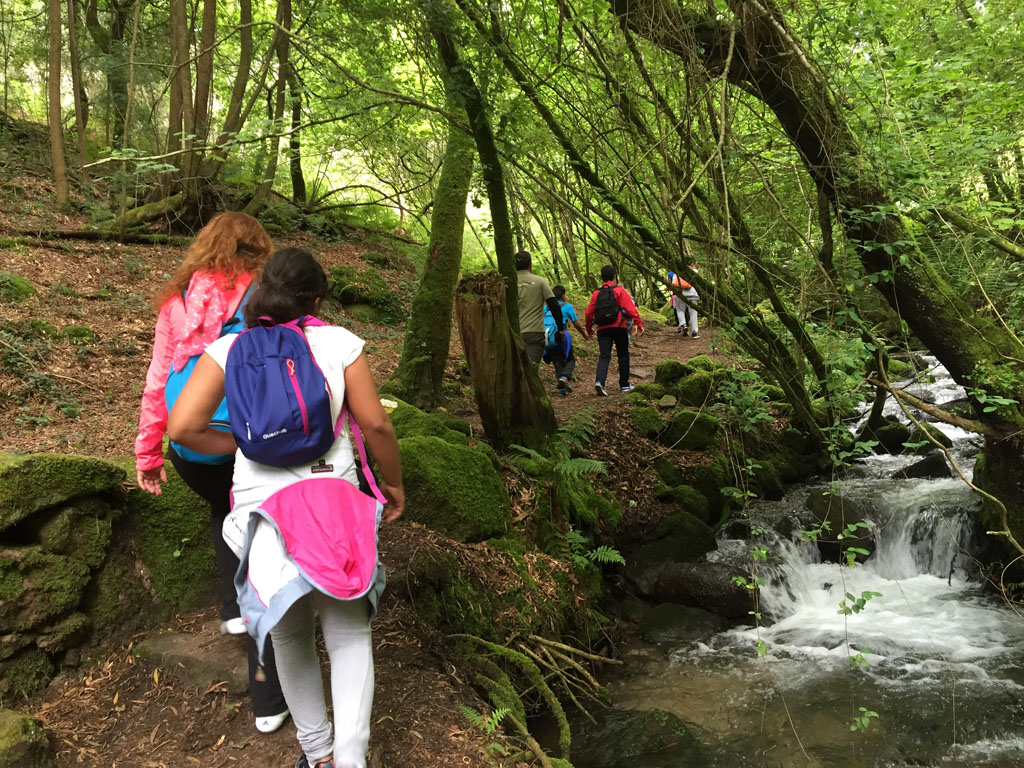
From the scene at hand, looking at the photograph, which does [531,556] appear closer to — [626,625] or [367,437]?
[626,625]

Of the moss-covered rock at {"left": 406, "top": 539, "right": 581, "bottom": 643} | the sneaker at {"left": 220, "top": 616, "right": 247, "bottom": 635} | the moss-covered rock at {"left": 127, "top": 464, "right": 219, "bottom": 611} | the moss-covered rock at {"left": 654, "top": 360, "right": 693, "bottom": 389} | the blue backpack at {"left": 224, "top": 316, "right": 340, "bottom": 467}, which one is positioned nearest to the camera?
the blue backpack at {"left": 224, "top": 316, "right": 340, "bottom": 467}

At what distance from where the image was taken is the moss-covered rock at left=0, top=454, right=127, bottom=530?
10.8ft

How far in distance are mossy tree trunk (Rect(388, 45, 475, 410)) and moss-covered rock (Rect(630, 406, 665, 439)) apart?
3.25m

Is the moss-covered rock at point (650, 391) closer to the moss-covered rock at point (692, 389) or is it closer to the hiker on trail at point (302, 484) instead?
the moss-covered rock at point (692, 389)

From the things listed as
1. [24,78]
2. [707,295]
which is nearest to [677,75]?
[707,295]

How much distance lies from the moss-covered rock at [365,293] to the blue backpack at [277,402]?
10014 millimetres

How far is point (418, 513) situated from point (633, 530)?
3.41m

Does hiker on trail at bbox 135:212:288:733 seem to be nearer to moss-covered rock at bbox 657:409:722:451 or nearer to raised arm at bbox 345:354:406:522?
raised arm at bbox 345:354:406:522

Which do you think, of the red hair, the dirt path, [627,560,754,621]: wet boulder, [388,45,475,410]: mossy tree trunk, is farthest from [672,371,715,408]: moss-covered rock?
the red hair

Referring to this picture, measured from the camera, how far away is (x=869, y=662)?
5.65 m

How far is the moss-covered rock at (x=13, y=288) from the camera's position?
7926 mm

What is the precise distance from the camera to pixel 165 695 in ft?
10.6

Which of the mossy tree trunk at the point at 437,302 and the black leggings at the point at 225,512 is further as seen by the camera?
the mossy tree trunk at the point at 437,302

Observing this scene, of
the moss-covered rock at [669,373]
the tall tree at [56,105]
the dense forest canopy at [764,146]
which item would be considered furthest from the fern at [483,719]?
the tall tree at [56,105]
